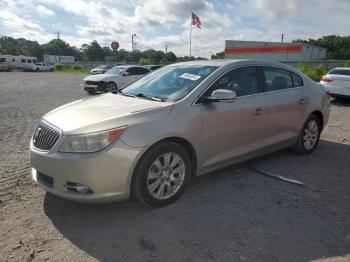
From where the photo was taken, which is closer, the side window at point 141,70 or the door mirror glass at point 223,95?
the door mirror glass at point 223,95

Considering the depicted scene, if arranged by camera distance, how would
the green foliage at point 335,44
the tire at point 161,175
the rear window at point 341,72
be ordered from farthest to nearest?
the green foliage at point 335,44, the rear window at point 341,72, the tire at point 161,175

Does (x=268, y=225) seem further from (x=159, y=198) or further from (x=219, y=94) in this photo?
(x=219, y=94)

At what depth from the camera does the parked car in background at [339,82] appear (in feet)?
44.3

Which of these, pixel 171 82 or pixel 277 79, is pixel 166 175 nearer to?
pixel 171 82

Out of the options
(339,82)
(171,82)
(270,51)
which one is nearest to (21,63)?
(270,51)

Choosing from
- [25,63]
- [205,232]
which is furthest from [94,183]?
[25,63]

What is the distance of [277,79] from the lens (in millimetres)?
5562

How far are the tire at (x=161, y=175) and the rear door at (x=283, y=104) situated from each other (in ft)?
5.67

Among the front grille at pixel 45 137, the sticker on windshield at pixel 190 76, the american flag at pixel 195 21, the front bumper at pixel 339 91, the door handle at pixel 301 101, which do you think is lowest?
the front bumper at pixel 339 91

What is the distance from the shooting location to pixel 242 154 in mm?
4938

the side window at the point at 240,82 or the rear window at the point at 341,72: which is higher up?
the side window at the point at 240,82

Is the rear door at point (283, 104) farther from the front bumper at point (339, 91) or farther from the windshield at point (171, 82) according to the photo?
the front bumper at point (339, 91)

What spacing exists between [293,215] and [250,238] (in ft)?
2.53

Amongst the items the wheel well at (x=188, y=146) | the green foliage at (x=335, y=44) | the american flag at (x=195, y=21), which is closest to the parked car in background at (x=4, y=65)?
the american flag at (x=195, y=21)
